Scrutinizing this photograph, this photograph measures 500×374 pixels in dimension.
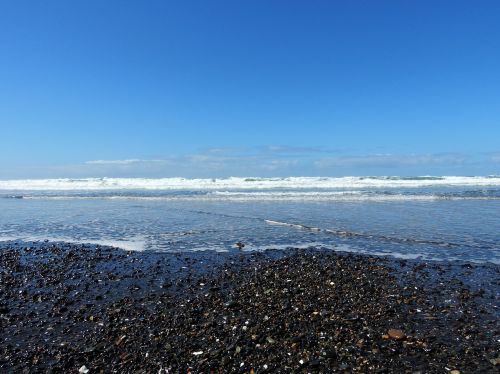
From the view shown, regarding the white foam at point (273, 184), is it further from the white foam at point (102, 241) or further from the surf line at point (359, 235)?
the white foam at point (102, 241)

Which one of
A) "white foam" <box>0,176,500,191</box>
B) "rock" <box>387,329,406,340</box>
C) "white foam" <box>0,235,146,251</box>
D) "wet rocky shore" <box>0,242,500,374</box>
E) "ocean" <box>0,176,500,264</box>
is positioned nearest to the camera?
"wet rocky shore" <box>0,242,500,374</box>

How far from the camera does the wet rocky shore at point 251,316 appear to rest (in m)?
5.60

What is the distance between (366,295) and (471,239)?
27.6 feet

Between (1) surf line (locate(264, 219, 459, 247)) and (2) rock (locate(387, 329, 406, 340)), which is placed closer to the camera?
(2) rock (locate(387, 329, 406, 340))

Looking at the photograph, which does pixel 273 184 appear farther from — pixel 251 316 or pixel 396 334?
pixel 396 334

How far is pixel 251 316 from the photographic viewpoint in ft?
23.3

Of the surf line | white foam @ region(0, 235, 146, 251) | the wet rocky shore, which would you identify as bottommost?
the wet rocky shore

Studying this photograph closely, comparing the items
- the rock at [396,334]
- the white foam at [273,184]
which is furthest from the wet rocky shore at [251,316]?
the white foam at [273,184]

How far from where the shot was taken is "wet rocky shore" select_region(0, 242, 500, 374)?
5.60 meters

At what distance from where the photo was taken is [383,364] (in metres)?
5.41

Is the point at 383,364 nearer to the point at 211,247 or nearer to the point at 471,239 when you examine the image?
the point at 211,247

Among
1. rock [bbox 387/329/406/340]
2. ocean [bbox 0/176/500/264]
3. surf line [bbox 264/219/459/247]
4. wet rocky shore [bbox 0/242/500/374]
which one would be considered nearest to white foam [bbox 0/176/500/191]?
ocean [bbox 0/176/500/264]

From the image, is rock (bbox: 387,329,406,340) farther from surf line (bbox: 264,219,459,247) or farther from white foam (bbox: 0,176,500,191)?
white foam (bbox: 0,176,500,191)

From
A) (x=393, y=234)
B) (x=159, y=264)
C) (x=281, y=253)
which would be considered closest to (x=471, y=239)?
(x=393, y=234)
